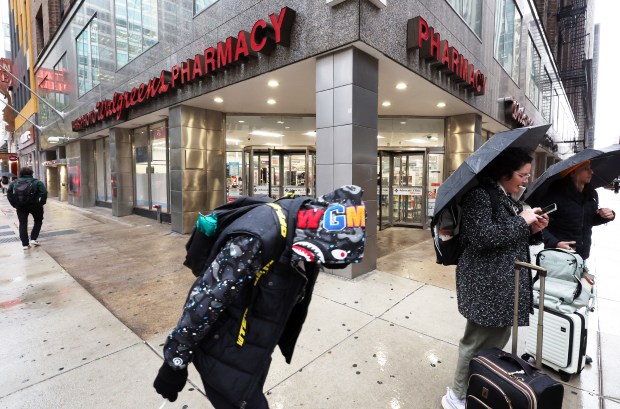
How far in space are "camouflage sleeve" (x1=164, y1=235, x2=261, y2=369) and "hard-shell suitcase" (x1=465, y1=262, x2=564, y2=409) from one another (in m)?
1.42

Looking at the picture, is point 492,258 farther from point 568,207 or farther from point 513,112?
point 513,112

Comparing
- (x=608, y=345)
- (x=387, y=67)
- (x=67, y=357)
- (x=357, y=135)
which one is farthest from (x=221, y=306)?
(x=387, y=67)

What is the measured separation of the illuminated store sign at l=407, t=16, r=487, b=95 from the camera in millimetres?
5762

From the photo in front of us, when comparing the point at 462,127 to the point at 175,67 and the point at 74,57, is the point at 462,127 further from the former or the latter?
the point at 74,57

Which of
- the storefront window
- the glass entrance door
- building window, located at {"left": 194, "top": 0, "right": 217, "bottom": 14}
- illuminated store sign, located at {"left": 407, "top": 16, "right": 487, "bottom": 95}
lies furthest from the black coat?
the storefront window

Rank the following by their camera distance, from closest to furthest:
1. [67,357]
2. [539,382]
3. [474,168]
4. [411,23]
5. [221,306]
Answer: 1. [221,306]
2. [539,382]
3. [474,168]
4. [67,357]
5. [411,23]

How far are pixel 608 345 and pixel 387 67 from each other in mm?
5101

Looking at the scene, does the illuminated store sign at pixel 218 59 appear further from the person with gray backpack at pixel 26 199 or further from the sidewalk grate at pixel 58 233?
the sidewalk grate at pixel 58 233

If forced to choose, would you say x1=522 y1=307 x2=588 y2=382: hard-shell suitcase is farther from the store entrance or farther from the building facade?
the store entrance

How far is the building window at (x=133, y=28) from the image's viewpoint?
9500mm

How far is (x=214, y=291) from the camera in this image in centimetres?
119

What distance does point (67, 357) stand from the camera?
2.99m

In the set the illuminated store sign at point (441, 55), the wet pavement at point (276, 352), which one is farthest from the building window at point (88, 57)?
→ the illuminated store sign at point (441, 55)

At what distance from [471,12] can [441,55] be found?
3.49m
